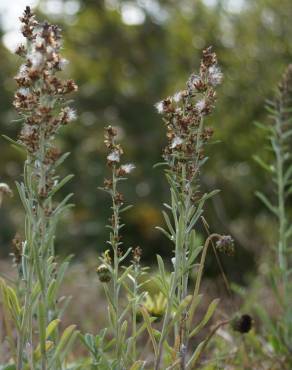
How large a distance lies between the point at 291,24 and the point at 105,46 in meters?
2.96

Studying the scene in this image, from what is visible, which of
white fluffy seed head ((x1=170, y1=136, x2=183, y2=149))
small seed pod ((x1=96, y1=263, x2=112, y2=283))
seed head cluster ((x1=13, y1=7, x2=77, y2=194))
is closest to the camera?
seed head cluster ((x1=13, y1=7, x2=77, y2=194))

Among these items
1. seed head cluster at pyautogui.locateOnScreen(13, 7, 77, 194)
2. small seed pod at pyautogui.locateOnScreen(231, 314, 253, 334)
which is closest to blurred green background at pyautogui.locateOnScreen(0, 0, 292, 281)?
small seed pod at pyautogui.locateOnScreen(231, 314, 253, 334)

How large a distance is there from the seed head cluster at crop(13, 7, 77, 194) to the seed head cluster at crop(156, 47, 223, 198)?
0.75ft

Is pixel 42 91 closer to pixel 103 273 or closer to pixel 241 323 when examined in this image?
pixel 103 273

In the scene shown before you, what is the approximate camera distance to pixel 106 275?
163 cm

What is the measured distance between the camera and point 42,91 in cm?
136

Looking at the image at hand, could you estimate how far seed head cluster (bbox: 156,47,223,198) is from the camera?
147cm

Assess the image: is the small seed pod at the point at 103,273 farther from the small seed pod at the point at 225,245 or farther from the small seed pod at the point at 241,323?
the small seed pod at the point at 241,323

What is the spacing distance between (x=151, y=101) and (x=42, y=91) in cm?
679

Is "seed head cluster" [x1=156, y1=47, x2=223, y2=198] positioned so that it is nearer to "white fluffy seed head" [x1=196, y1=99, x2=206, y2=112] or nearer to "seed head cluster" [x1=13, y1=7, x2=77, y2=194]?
"white fluffy seed head" [x1=196, y1=99, x2=206, y2=112]

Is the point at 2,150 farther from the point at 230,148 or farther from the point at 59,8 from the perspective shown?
the point at 230,148

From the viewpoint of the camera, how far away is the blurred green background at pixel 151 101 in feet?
21.7

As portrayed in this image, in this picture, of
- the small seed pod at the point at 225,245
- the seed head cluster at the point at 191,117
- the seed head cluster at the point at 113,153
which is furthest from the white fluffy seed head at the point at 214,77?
the small seed pod at the point at 225,245

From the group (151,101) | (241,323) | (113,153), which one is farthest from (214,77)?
(151,101)
